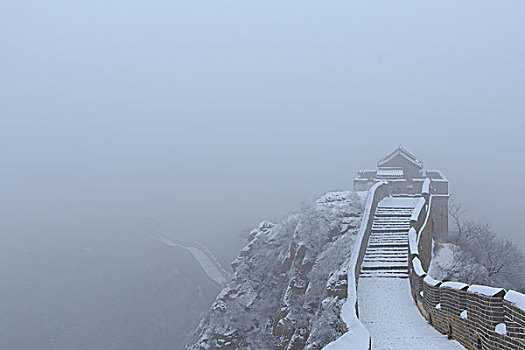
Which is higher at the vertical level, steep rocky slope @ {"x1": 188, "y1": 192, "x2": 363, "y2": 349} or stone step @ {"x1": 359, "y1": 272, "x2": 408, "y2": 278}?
stone step @ {"x1": 359, "y1": 272, "x2": 408, "y2": 278}

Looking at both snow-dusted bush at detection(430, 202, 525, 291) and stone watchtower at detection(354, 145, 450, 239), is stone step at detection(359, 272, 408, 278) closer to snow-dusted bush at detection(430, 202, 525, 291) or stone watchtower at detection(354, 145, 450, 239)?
snow-dusted bush at detection(430, 202, 525, 291)

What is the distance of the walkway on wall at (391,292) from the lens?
990 centimetres

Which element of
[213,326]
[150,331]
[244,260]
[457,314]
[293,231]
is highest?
[457,314]

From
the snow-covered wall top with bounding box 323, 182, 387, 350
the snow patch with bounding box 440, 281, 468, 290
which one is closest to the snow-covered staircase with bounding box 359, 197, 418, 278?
the snow-covered wall top with bounding box 323, 182, 387, 350

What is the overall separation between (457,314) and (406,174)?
76.8ft

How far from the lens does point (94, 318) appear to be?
71.8 metres

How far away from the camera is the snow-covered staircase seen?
626 inches

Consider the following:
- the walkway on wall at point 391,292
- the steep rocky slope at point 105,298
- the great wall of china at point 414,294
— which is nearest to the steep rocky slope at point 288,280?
the walkway on wall at point 391,292

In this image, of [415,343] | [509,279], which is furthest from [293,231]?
[415,343]

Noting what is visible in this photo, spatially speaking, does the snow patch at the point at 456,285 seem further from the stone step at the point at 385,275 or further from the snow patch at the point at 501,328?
the stone step at the point at 385,275

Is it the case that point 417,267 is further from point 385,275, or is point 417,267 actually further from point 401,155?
point 401,155

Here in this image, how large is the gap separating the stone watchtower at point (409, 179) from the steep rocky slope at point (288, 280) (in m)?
5.76

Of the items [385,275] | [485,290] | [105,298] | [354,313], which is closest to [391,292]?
[385,275]

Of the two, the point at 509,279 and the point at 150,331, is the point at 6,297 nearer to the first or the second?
the point at 150,331
